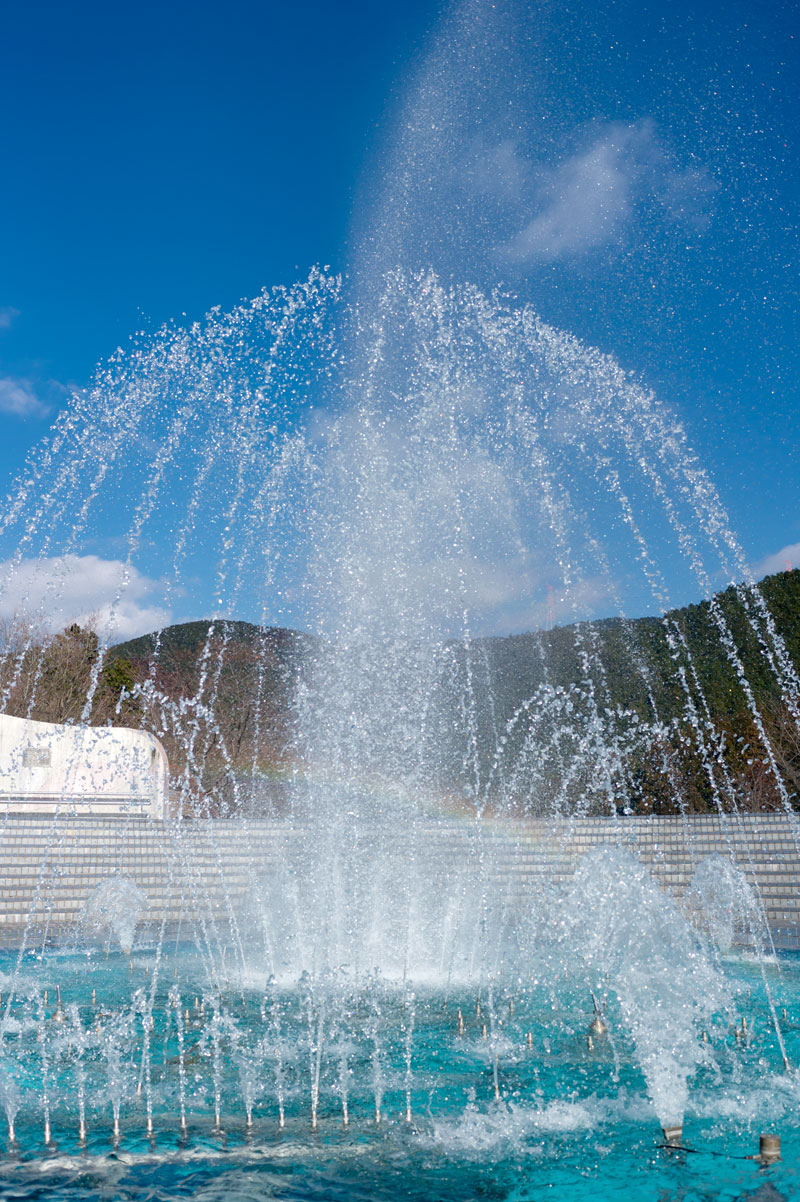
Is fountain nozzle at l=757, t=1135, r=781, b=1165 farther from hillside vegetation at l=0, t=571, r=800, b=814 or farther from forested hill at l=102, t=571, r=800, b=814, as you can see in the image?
hillside vegetation at l=0, t=571, r=800, b=814

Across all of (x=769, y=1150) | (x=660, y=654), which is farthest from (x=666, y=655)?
(x=769, y=1150)

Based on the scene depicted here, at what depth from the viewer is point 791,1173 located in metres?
3.59

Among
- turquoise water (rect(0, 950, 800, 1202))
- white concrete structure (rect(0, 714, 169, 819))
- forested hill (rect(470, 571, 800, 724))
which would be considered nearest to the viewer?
turquoise water (rect(0, 950, 800, 1202))

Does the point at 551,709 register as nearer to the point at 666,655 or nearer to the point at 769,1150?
the point at 666,655

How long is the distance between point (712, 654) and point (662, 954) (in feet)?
63.2

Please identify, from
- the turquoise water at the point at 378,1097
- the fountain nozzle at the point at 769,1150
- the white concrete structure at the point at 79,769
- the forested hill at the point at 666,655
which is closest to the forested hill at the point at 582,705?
the forested hill at the point at 666,655

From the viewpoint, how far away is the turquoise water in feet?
11.8

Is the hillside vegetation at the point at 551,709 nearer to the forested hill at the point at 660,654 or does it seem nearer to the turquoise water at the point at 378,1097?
the forested hill at the point at 660,654

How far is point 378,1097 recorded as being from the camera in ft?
14.8

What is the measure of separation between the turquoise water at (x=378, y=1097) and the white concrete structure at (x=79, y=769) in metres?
11.7

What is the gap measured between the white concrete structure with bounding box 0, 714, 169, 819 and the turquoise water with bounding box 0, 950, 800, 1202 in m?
11.7

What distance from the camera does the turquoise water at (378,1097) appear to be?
3582 mm

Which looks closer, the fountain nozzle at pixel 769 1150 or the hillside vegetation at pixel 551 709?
the fountain nozzle at pixel 769 1150

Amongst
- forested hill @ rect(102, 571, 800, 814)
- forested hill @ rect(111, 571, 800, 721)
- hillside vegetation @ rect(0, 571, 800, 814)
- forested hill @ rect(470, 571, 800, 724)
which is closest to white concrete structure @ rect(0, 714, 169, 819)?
hillside vegetation @ rect(0, 571, 800, 814)
